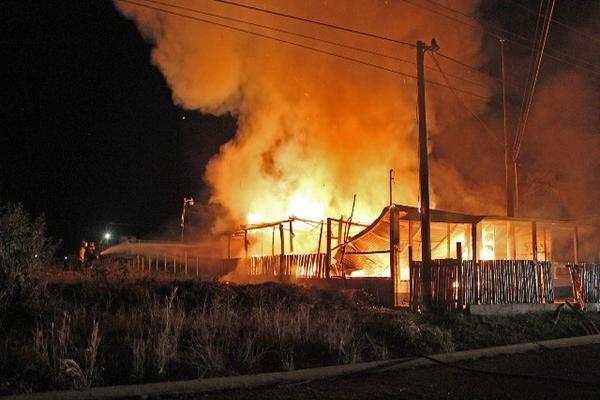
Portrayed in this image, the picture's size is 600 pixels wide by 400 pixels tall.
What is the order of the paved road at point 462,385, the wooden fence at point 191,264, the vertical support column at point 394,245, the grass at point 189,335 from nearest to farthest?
the paved road at point 462,385
the grass at point 189,335
the vertical support column at point 394,245
the wooden fence at point 191,264

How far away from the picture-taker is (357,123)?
27781 mm

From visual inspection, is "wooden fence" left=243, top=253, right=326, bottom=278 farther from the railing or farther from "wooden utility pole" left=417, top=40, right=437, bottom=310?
the railing

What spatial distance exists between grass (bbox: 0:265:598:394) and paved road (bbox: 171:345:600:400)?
76 centimetres

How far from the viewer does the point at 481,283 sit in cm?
1536

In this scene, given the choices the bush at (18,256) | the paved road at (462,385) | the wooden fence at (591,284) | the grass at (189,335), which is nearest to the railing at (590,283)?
the wooden fence at (591,284)

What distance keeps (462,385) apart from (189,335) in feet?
13.5

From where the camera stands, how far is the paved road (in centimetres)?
735

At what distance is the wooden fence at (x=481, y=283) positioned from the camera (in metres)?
15.1

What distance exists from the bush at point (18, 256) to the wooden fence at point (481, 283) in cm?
921

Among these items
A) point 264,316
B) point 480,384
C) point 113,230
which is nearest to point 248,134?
point 264,316

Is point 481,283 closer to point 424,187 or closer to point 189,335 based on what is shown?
point 424,187

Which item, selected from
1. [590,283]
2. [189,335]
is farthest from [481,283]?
[189,335]

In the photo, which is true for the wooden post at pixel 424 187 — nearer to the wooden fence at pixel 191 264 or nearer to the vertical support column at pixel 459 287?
the vertical support column at pixel 459 287

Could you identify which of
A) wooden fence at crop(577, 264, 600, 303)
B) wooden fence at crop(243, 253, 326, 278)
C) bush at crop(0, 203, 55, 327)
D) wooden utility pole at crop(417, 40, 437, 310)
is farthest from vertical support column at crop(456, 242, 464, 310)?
bush at crop(0, 203, 55, 327)
